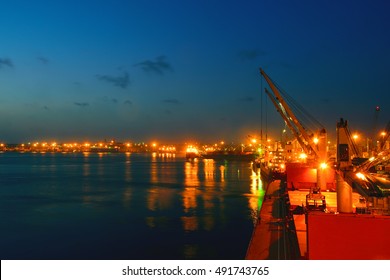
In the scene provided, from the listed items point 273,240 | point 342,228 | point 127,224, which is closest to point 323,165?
point 127,224

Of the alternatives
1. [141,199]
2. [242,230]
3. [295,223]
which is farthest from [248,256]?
[141,199]

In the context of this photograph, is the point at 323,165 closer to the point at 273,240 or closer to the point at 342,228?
the point at 273,240

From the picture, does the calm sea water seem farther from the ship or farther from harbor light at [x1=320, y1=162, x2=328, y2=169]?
harbor light at [x1=320, y1=162, x2=328, y2=169]

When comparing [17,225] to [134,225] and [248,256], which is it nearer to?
[134,225]

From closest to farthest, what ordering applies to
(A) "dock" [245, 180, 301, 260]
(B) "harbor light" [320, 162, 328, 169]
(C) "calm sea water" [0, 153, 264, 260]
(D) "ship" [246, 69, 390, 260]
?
(D) "ship" [246, 69, 390, 260]
(A) "dock" [245, 180, 301, 260]
(C) "calm sea water" [0, 153, 264, 260]
(B) "harbor light" [320, 162, 328, 169]

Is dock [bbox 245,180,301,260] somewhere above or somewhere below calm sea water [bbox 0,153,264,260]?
above

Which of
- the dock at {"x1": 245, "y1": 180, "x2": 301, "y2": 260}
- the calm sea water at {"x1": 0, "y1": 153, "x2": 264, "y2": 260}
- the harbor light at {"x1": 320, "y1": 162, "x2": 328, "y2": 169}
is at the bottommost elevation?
the calm sea water at {"x1": 0, "y1": 153, "x2": 264, "y2": 260}

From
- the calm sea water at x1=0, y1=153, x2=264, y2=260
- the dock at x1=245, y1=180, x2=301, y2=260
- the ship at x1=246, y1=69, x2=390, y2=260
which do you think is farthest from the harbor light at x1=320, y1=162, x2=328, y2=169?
the ship at x1=246, y1=69, x2=390, y2=260

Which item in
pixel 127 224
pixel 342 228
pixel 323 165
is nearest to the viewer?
pixel 342 228

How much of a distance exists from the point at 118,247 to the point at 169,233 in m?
3.13

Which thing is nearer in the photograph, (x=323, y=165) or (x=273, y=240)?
(x=273, y=240)
